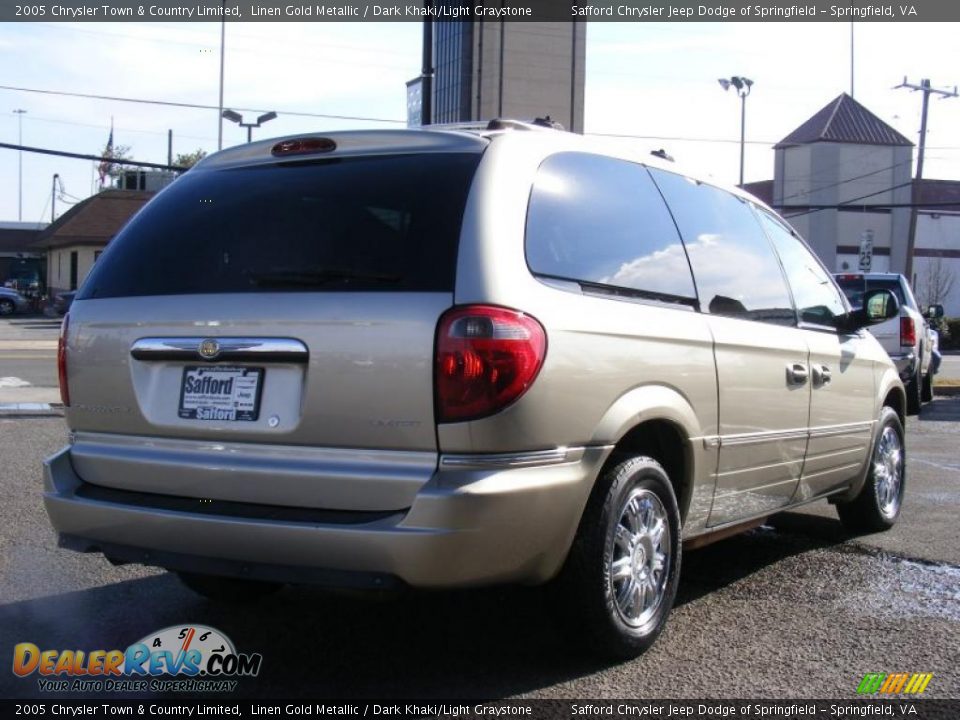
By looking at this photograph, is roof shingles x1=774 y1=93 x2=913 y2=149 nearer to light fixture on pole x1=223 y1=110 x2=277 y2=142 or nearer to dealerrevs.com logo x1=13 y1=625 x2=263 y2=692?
light fixture on pole x1=223 y1=110 x2=277 y2=142

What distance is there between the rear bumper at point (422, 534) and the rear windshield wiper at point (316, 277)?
0.64m

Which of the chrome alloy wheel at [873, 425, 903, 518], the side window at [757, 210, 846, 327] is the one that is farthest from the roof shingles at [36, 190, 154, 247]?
the side window at [757, 210, 846, 327]

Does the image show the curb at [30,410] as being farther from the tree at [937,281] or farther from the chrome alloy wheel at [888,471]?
the tree at [937,281]

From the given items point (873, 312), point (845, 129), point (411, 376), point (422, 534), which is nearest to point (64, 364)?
point (411, 376)

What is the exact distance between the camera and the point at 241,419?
3.61m

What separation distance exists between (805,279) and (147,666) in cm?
366

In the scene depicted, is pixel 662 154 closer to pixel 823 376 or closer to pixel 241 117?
pixel 823 376

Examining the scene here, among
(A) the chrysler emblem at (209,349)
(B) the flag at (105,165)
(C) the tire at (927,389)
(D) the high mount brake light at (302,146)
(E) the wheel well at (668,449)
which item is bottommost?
(C) the tire at (927,389)

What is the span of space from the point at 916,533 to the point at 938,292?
177 feet

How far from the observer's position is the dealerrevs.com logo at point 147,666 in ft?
12.5

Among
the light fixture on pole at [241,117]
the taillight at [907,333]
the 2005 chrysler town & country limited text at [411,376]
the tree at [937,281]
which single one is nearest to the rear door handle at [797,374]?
the 2005 chrysler town & country limited text at [411,376]

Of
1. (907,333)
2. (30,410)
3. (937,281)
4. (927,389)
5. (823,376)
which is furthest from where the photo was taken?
(937,281)

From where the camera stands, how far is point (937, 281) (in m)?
56.1

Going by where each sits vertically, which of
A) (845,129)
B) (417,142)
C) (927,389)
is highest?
(845,129)
